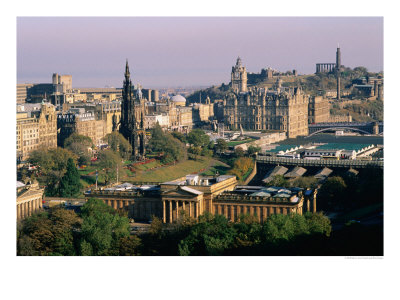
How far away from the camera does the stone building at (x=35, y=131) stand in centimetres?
8650

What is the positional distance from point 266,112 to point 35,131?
5270 centimetres

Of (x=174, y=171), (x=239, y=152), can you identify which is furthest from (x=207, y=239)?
(x=239, y=152)

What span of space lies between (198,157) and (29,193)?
1464 inches

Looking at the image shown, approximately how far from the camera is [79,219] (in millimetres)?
51344

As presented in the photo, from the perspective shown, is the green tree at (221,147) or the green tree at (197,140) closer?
the green tree at (221,147)

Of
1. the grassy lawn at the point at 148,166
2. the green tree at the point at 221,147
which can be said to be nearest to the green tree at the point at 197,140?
the green tree at the point at 221,147

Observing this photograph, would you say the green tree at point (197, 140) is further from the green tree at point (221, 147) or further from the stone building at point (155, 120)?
the stone building at point (155, 120)

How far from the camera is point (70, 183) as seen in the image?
68.8 meters

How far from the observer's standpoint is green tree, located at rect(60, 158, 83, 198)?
68.1 metres

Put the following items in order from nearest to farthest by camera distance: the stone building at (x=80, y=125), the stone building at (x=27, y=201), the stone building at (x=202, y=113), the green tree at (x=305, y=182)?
1. the stone building at (x=27, y=201)
2. the green tree at (x=305, y=182)
3. the stone building at (x=80, y=125)
4. the stone building at (x=202, y=113)

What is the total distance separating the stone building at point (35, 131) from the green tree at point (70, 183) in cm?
1401

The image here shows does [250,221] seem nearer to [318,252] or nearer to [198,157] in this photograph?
[318,252]

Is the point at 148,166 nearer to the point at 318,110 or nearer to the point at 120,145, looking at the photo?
the point at 120,145
